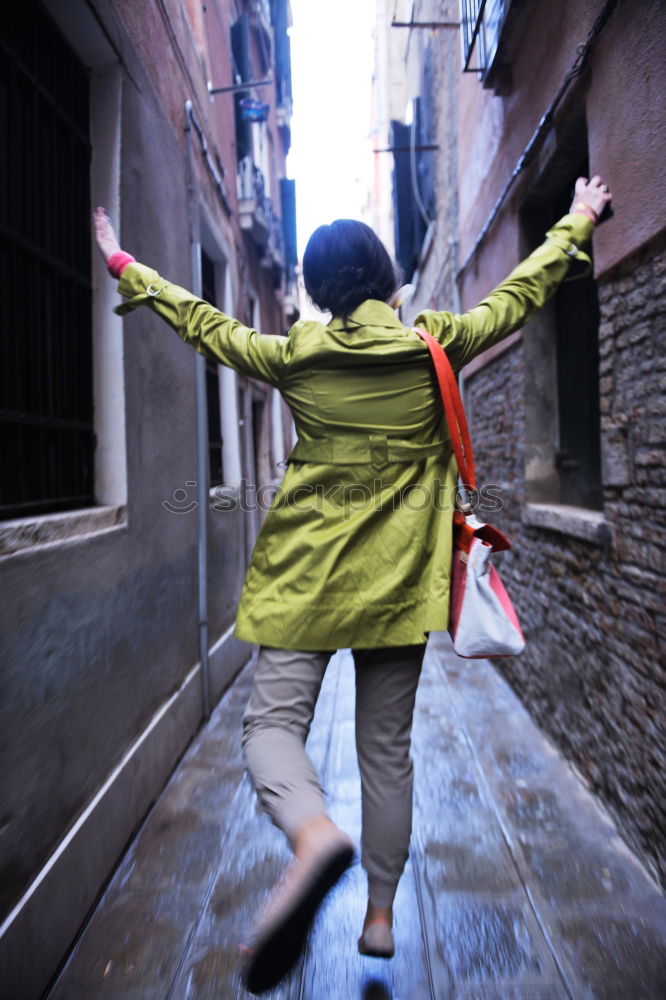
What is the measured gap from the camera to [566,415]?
403cm

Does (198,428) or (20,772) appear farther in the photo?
(198,428)

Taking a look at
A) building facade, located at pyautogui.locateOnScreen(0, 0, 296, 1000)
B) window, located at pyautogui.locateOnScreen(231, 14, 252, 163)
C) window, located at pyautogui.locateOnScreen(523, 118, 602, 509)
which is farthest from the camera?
window, located at pyautogui.locateOnScreen(231, 14, 252, 163)

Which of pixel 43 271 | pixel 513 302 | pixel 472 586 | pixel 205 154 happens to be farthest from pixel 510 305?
pixel 205 154

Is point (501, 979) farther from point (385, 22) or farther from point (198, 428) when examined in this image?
point (385, 22)

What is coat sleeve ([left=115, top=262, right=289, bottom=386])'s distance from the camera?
1632 mm

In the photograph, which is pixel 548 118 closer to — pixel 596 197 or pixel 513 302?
pixel 596 197

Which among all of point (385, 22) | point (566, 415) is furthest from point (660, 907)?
point (385, 22)

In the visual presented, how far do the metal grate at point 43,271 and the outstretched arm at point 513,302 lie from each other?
1.33 m

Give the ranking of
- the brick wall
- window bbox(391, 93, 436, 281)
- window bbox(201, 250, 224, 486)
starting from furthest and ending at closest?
window bbox(391, 93, 436, 281), window bbox(201, 250, 224, 486), the brick wall

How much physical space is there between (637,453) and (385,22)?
17.5 meters

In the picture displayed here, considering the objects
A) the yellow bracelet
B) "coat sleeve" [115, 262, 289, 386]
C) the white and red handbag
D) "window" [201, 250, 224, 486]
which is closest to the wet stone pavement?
the white and red handbag

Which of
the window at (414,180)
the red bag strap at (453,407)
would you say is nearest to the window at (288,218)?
the window at (414,180)

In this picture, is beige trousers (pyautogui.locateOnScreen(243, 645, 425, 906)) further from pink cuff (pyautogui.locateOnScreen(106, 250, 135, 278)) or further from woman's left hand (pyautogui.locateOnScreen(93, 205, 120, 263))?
woman's left hand (pyautogui.locateOnScreen(93, 205, 120, 263))

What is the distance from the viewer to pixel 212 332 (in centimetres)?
167
